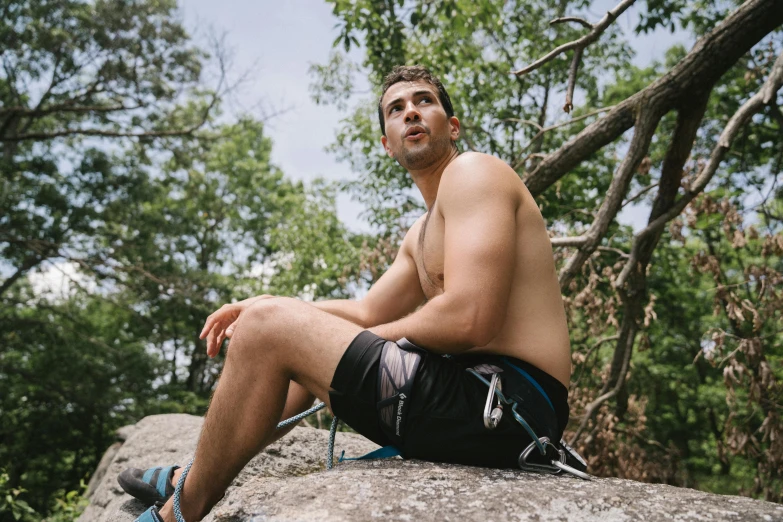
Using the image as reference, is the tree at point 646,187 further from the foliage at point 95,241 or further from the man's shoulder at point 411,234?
the foliage at point 95,241

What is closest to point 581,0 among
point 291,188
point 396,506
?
point 396,506

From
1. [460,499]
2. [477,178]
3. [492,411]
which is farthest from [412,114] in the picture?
[460,499]

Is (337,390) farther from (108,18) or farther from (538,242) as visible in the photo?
(108,18)

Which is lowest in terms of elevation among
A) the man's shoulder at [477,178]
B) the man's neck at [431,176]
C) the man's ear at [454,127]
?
the man's shoulder at [477,178]

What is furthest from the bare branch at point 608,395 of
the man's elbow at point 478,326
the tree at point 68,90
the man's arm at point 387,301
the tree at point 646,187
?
the tree at point 68,90

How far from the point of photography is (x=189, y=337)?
18266mm

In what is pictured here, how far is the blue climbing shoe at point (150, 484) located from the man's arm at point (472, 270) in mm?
1260

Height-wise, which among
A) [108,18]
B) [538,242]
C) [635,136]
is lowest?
[538,242]

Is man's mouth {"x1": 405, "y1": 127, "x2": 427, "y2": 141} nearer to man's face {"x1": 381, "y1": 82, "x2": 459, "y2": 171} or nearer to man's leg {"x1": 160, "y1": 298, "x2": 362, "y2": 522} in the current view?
man's face {"x1": 381, "y1": 82, "x2": 459, "y2": 171}

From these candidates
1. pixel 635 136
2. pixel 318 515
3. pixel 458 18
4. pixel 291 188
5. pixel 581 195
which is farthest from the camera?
pixel 291 188

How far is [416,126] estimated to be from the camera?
246cm

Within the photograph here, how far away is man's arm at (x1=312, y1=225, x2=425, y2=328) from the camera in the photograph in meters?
2.69

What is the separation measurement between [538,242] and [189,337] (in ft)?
58.9

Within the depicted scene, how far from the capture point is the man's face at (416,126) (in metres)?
2.46
